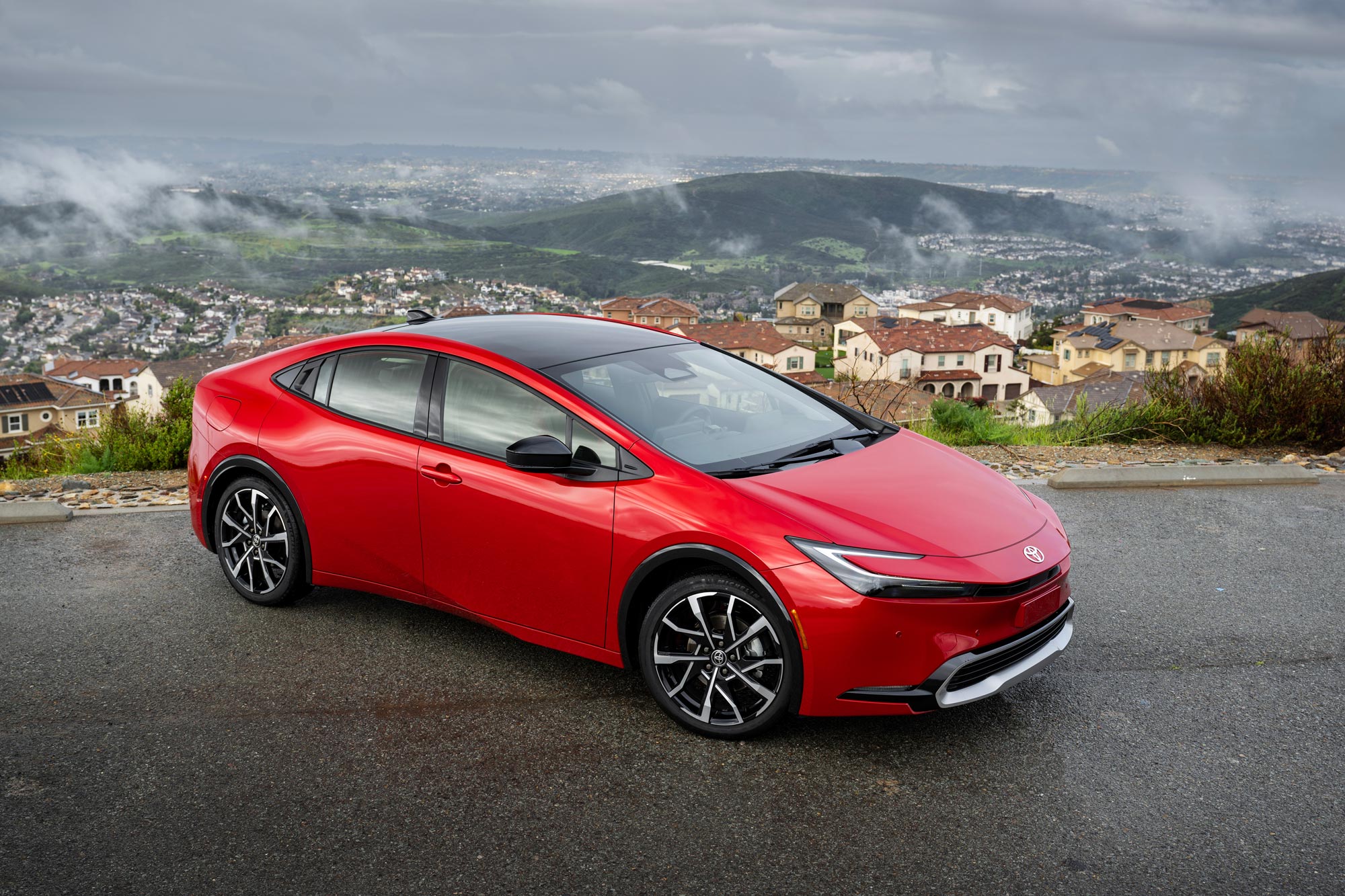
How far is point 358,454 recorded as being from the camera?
456 centimetres

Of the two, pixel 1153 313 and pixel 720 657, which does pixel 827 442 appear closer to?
pixel 720 657

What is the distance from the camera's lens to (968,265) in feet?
610

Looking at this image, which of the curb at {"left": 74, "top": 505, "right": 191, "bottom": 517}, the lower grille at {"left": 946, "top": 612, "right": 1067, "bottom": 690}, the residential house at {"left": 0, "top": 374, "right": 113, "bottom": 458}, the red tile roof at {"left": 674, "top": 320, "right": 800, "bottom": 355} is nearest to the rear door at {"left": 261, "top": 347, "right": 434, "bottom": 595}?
the lower grille at {"left": 946, "top": 612, "right": 1067, "bottom": 690}

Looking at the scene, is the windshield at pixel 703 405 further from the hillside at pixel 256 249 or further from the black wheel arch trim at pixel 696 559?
the hillside at pixel 256 249

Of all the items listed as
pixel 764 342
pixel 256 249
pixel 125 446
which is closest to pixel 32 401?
pixel 764 342

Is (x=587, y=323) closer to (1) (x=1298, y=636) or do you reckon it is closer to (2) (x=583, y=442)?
(2) (x=583, y=442)

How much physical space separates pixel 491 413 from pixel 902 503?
1.76 meters

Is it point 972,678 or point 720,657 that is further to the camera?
point 720,657

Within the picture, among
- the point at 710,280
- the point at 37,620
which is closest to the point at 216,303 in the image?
the point at 710,280

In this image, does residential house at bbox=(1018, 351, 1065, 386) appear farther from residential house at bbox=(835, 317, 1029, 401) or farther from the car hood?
the car hood

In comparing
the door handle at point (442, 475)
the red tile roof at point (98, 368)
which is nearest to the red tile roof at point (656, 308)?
the red tile roof at point (98, 368)

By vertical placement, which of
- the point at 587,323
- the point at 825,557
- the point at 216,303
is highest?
the point at 587,323

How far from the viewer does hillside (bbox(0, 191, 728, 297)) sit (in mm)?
122188

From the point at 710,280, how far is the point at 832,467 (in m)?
138
